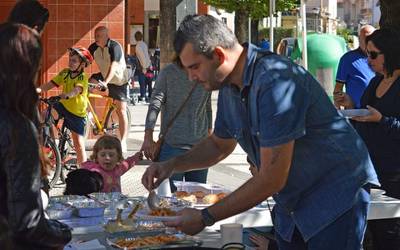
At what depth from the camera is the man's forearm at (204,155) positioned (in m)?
4.21

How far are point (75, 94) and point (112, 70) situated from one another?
2.00 metres

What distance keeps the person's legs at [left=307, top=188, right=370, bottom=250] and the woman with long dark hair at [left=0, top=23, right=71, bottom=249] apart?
3.79 ft

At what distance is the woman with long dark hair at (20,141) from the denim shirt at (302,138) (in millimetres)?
883

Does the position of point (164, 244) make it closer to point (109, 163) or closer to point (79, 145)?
point (109, 163)

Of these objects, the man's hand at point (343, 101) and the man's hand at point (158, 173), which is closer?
Result: the man's hand at point (158, 173)

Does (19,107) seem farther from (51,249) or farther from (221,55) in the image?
(221,55)

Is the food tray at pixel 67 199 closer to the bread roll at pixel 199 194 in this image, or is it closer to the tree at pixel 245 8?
the bread roll at pixel 199 194

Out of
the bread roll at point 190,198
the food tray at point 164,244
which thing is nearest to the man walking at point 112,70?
the bread roll at point 190,198

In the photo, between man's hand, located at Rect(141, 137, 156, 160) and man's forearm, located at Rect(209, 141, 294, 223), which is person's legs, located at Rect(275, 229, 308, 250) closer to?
man's forearm, located at Rect(209, 141, 294, 223)

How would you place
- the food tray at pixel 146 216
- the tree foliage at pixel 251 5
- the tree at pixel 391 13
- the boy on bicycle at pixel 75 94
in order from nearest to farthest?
the food tray at pixel 146 216 → the tree at pixel 391 13 → the boy on bicycle at pixel 75 94 → the tree foliage at pixel 251 5

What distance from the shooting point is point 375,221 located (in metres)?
5.55

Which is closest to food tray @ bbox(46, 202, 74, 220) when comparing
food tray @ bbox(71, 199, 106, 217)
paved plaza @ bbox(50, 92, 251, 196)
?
food tray @ bbox(71, 199, 106, 217)

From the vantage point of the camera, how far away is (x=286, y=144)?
3375 millimetres

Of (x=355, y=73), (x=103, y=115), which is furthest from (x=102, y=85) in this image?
(x=355, y=73)
